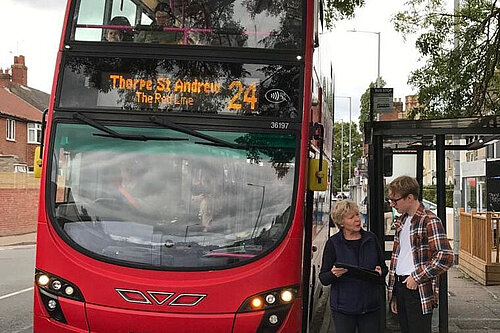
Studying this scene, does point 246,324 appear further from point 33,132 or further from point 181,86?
point 33,132

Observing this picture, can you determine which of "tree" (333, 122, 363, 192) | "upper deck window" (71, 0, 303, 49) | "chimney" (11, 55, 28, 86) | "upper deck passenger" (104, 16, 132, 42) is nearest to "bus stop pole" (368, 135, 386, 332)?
"upper deck window" (71, 0, 303, 49)

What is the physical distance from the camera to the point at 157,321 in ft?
20.5

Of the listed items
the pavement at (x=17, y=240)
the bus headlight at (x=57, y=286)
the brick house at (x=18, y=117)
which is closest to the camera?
the bus headlight at (x=57, y=286)

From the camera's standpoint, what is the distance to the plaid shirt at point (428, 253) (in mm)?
6066

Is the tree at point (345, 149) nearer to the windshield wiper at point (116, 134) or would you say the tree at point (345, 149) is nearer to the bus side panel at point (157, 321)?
the windshield wiper at point (116, 134)

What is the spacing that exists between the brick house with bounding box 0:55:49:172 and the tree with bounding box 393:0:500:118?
28.6m

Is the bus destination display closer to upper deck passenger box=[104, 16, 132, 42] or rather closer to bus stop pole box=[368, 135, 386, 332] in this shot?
upper deck passenger box=[104, 16, 132, 42]

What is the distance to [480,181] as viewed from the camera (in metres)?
33.1

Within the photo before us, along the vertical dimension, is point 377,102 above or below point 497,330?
above

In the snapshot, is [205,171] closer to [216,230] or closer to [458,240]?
[216,230]

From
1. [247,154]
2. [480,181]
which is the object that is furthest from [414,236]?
[480,181]

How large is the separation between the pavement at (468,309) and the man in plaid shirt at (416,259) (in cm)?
303

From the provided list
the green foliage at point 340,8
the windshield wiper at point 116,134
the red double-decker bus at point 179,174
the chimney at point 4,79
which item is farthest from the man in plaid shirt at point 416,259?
the chimney at point 4,79

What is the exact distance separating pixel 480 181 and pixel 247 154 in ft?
93.0
